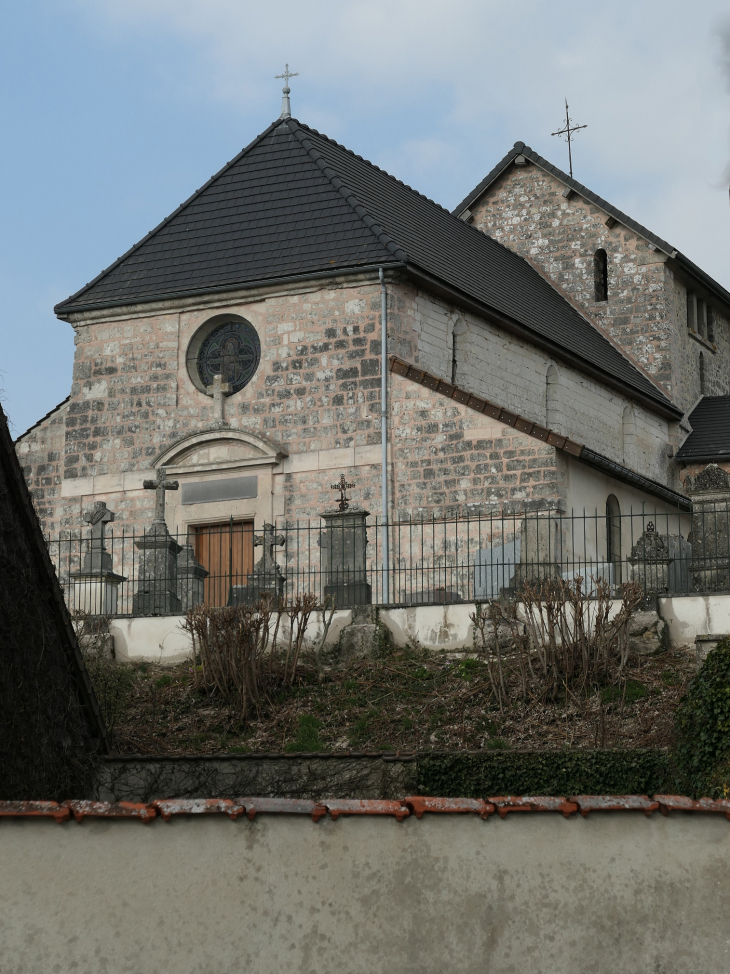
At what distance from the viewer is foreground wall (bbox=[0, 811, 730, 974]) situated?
643 cm

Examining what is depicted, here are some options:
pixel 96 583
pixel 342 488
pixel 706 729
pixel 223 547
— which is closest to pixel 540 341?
pixel 223 547

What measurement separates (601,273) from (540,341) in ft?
21.8

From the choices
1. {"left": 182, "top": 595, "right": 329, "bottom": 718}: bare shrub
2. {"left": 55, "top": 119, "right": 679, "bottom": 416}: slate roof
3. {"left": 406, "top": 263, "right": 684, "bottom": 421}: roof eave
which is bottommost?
{"left": 182, "top": 595, "right": 329, "bottom": 718}: bare shrub

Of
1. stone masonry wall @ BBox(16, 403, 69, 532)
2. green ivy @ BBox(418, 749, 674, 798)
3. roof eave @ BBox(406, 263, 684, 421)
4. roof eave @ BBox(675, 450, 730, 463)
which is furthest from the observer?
roof eave @ BBox(675, 450, 730, 463)

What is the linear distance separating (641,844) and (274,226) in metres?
16.0

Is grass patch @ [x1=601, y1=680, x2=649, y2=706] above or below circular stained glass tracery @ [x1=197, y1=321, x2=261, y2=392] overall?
below

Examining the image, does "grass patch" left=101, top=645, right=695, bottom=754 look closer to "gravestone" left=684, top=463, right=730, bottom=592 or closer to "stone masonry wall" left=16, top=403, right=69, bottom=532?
"gravestone" left=684, top=463, right=730, bottom=592

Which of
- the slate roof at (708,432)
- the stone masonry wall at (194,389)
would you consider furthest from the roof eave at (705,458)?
the stone masonry wall at (194,389)

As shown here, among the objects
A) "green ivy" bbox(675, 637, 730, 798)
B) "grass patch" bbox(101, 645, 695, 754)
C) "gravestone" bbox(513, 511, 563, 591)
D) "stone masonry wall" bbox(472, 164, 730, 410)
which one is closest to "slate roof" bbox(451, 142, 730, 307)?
"stone masonry wall" bbox(472, 164, 730, 410)

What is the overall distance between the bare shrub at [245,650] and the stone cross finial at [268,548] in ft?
4.81

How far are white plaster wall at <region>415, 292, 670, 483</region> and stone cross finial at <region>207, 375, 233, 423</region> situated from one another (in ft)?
9.13

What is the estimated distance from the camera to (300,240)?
68.3 feet

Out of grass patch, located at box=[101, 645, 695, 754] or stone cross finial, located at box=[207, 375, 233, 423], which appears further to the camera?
stone cross finial, located at box=[207, 375, 233, 423]

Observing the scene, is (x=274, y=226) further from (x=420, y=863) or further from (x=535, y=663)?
(x=420, y=863)
